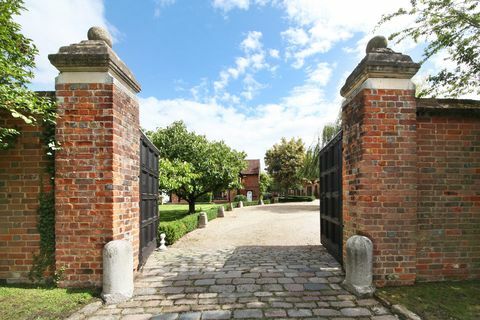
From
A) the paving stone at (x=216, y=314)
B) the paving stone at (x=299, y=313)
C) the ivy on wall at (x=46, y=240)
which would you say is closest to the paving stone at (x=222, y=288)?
the paving stone at (x=216, y=314)

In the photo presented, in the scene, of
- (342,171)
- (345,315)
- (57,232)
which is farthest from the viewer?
(342,171)

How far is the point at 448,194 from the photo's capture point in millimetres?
4301

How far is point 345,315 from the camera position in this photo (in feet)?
10.7

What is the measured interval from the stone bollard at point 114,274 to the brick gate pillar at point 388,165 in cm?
369

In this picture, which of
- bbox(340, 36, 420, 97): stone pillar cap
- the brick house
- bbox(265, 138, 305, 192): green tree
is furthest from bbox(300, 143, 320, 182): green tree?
bbox(340, 36, 420, 97): stone pillar cap

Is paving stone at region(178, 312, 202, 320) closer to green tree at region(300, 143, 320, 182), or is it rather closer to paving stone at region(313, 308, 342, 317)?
paving stone at region(313, 308, 342, 317)

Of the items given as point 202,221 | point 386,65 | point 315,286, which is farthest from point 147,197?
point 202,221

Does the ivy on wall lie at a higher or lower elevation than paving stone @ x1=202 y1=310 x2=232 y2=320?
higher

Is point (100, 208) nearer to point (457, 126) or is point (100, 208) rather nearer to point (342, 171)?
point (342, 171)

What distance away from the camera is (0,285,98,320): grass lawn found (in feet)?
10.5

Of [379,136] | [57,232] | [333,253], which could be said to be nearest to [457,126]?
[379,136]

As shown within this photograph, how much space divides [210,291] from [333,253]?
3.02m

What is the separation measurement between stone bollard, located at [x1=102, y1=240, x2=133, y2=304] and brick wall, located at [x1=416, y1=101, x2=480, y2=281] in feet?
15.3

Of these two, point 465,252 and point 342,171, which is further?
point 342,171
